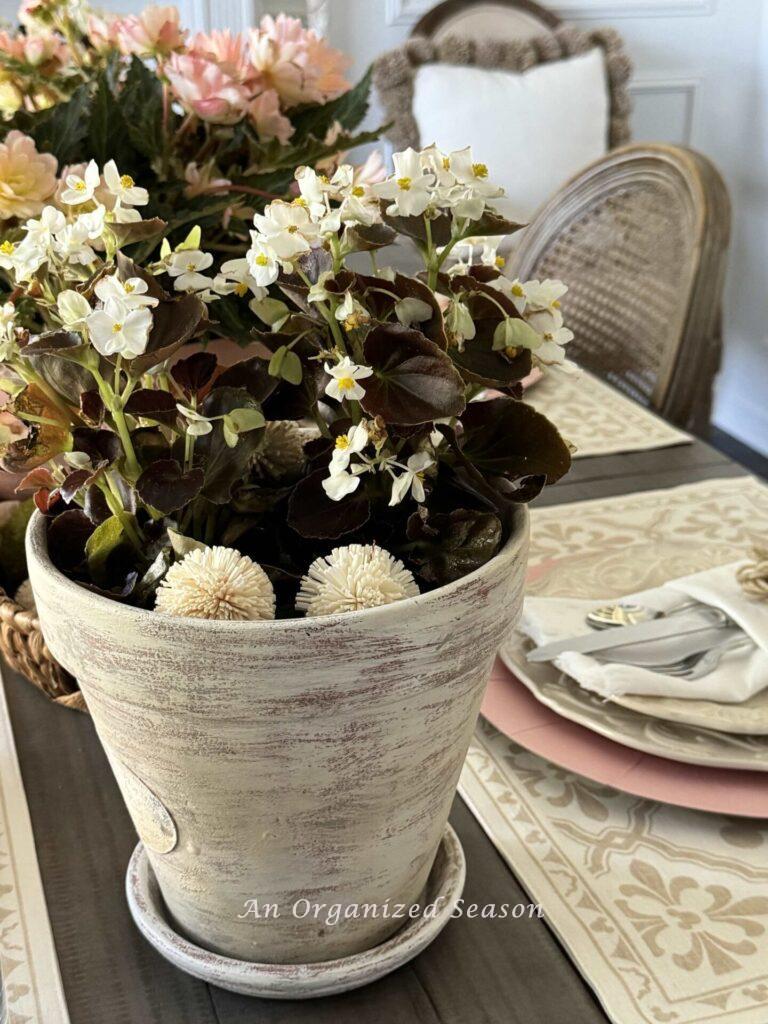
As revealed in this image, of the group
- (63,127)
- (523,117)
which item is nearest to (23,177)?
(63,127)

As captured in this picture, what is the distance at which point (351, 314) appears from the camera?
381 mm

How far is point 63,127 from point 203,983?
572 mm

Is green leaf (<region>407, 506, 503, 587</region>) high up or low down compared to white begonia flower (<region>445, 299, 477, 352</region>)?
down

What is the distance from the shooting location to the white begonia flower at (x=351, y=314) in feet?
1.25

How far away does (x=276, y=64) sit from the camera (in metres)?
0.79

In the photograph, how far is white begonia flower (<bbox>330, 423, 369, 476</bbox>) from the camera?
374 mm

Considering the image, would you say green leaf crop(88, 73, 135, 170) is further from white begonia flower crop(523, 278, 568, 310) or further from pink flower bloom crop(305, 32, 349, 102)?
white begonia flower crop(523, 278, 568, 310)

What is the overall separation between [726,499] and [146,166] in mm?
565

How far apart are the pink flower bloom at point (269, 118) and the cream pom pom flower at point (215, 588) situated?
50 cm

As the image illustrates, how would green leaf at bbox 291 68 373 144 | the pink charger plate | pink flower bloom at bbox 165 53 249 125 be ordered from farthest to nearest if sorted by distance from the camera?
green leaf at bbox 291 68 373 144 → pink flower bloom at bbox 165 53 249 125 → the pink charger plate

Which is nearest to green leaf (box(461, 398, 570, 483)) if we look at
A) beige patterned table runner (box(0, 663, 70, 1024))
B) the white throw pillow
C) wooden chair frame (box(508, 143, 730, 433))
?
beige patterned table runner (box(0, 663, 70, 1024))

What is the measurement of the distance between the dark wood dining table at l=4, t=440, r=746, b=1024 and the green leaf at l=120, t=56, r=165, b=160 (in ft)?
1.48

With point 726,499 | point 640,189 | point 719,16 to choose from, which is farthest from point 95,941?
point 719,16

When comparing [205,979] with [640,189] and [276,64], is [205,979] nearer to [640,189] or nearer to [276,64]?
[276,64]
